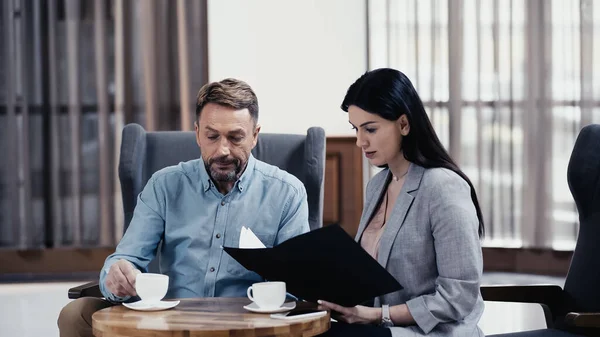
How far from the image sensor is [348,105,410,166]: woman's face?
1.87 m

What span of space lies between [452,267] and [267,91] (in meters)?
3.58

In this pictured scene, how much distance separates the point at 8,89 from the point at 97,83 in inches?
21.7

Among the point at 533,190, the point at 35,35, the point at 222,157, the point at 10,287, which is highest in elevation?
the point at 35,35

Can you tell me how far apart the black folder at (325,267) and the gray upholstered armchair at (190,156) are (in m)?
0.87

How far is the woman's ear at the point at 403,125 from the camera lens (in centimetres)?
188

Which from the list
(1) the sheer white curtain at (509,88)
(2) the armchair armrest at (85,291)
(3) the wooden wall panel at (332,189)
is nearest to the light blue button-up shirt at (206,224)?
(2) the armchair armrest at (85,291)

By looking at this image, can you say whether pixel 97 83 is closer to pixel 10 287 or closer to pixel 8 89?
pixel 8 89

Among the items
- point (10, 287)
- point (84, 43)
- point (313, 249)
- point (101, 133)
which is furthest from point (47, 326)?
point (313, 249)

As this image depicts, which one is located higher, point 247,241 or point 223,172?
point 223,172

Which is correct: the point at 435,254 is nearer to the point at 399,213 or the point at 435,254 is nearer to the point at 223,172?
the point at 399,213

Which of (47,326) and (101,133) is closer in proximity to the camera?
(47,326)

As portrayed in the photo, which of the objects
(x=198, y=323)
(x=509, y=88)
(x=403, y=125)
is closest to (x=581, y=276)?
(x=403, y=125)

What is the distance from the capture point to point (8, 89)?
5047 millimetres

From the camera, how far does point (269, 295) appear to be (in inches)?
64.9
